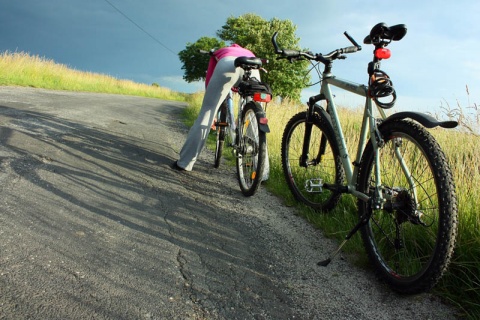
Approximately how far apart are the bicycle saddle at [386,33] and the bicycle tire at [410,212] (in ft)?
2.03

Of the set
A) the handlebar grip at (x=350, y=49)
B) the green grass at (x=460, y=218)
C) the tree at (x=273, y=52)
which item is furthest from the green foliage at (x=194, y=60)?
the handlebar grip at (x=350, y=49)

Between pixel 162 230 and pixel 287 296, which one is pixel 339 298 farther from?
pixel 162 230

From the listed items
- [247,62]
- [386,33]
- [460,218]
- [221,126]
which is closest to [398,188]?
[460,218]

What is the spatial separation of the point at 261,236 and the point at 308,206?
0.85 meters

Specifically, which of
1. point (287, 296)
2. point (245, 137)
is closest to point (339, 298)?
point (287, 296)

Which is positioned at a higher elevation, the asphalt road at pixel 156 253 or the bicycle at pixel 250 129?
the bicycle at pixel 250 129

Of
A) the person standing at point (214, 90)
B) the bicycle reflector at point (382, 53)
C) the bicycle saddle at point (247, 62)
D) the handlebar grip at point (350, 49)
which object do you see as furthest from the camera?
the person standing at point (214, 90)

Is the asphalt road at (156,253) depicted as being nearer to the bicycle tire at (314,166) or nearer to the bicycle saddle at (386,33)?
the bicycle tire at (314,166)

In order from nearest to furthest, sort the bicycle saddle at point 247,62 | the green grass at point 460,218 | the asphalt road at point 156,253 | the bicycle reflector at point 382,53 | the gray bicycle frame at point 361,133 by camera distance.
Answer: the asphalt road at point 156,253, the green grass at point 460,218, the gray bicycle frame at point 361,133, the bicycle reflector at point 382,53, the bicycle saddle at point 247,62

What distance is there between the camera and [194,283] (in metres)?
1.98

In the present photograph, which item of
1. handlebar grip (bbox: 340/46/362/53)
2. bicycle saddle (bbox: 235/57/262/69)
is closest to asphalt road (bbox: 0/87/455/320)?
bicycle saddle (bbox: 235/57/262/69)

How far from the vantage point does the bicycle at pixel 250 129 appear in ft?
11.5

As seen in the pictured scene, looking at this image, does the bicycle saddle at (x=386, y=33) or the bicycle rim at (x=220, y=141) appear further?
the bicycle rim at (x=220, y=141)

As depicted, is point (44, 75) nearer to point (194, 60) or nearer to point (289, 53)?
point (289, 53)
